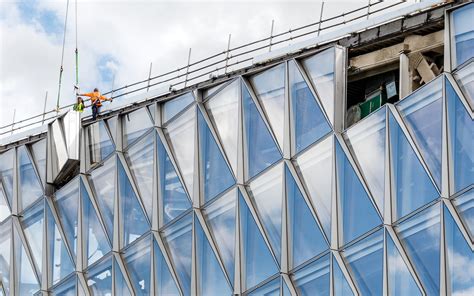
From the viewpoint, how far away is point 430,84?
38.5m

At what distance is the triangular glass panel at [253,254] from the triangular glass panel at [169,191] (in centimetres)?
289

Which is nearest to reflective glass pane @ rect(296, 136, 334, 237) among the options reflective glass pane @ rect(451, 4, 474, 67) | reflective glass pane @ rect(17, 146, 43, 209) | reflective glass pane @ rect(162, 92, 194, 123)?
reflective glass pane @ rect(451, 4, 474, 67)

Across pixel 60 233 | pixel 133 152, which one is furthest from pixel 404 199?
pixel 60 233

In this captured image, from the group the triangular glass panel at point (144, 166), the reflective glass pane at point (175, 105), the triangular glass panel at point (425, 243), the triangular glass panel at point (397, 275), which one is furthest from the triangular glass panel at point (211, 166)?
the triangular glass panel at point (425, 243)

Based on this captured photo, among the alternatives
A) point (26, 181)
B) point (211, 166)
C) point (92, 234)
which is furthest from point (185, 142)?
point (26, 181)

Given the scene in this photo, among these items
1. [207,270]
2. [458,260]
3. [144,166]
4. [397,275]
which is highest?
[144,166]

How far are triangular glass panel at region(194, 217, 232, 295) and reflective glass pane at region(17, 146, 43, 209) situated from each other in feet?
30.8

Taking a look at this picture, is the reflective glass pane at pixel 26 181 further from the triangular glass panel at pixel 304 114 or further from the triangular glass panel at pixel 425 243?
the triangular glass panel at pixel 425 243

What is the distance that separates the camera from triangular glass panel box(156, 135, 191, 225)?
46188 mm

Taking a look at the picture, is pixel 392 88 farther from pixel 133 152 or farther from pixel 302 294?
pixel 133 152

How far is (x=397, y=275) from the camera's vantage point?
38.3 m

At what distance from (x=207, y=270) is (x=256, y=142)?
14.4 ft

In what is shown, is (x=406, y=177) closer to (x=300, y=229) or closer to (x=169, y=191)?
(x=300, y=229)

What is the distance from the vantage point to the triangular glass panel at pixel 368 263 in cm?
3894
